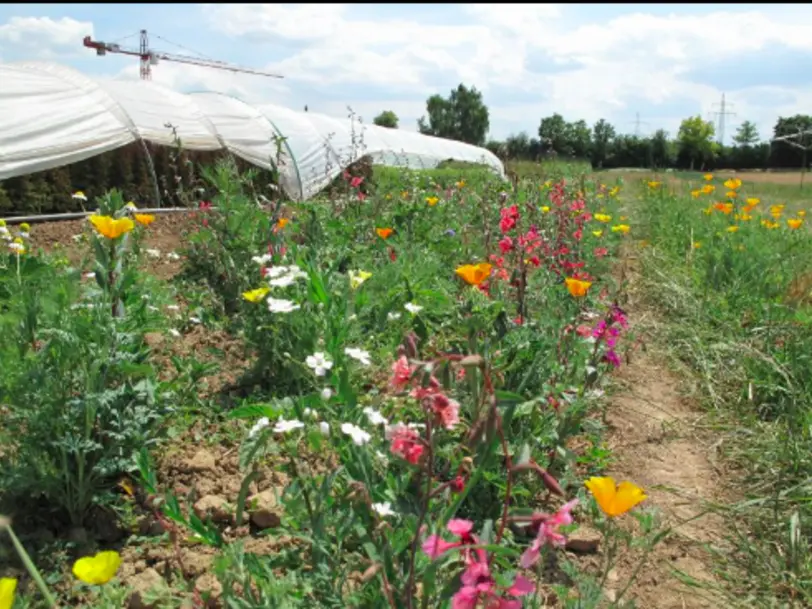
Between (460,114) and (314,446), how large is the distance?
242 ft

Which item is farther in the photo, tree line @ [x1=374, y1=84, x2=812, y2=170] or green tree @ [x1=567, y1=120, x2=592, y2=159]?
tree line @ [x1=374, y1=84, x2=812, y2=170]

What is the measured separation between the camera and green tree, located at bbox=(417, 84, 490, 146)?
70.8 metres

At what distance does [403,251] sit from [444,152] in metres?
17.3

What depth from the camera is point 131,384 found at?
2.32 meters

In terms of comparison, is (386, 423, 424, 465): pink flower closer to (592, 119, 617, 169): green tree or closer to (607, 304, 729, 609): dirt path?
(607, 304, 729, 609): dirt path

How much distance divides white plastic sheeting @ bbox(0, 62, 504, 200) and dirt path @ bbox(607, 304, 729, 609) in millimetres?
3846

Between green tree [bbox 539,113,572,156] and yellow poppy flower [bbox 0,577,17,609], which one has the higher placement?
green tree [bbox 539,113,572,156]

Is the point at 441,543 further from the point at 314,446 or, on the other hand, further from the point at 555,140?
the point at 555,140

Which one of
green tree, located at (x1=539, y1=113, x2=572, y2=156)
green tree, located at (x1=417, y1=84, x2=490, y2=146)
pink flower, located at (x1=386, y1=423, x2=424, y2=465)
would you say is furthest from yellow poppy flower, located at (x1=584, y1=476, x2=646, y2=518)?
green tree, located at (x1=417, y1=84, x2=490, y2=146)

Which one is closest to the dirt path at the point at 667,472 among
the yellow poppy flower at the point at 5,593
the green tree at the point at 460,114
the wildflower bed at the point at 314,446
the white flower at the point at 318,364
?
the wildflower bed at the point at 314,446

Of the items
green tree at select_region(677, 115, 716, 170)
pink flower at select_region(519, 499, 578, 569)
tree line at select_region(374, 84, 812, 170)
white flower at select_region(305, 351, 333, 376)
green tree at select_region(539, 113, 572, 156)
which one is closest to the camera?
pink flower at select_region(519, 499, 578, 569)

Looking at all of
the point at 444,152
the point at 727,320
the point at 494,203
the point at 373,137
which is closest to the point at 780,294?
the point at 727,320

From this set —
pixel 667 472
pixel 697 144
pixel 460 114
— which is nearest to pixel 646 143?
pixel 697 144

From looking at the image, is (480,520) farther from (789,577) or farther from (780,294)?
(780,294)
